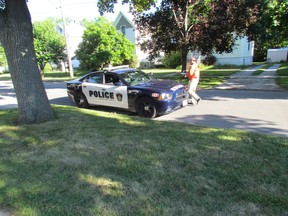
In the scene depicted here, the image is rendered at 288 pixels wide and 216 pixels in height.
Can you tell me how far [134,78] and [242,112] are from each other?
11.9ft

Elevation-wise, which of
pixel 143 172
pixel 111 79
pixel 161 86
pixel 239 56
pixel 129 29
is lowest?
pixel 143 172

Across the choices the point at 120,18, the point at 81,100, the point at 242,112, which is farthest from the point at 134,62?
the point at 242,112

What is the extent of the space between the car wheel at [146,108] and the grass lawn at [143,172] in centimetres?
177

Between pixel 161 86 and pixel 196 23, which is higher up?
pixel 196 23

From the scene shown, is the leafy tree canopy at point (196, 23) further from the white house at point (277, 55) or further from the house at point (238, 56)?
the white house at point (277, 55)

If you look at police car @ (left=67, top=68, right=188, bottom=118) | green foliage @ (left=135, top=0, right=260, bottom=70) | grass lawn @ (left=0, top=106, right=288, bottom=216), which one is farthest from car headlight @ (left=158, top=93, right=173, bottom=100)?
green foliage @ (left=135, top=0, right=260, bottom=70)

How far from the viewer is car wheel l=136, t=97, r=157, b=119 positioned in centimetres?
735

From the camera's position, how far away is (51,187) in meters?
3.27

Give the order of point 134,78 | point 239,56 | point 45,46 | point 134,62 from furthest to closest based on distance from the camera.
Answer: point 134,62, point 239,56, point 45,46, point 134,78

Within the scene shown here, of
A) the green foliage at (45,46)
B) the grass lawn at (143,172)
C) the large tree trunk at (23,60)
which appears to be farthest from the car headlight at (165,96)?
the green foliage at (45,46)

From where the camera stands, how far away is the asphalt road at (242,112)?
6.20 meters

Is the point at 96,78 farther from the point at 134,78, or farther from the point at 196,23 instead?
the point at 196,23

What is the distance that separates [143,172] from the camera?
141 inches

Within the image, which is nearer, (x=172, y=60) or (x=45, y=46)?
(x=45, y=46)
